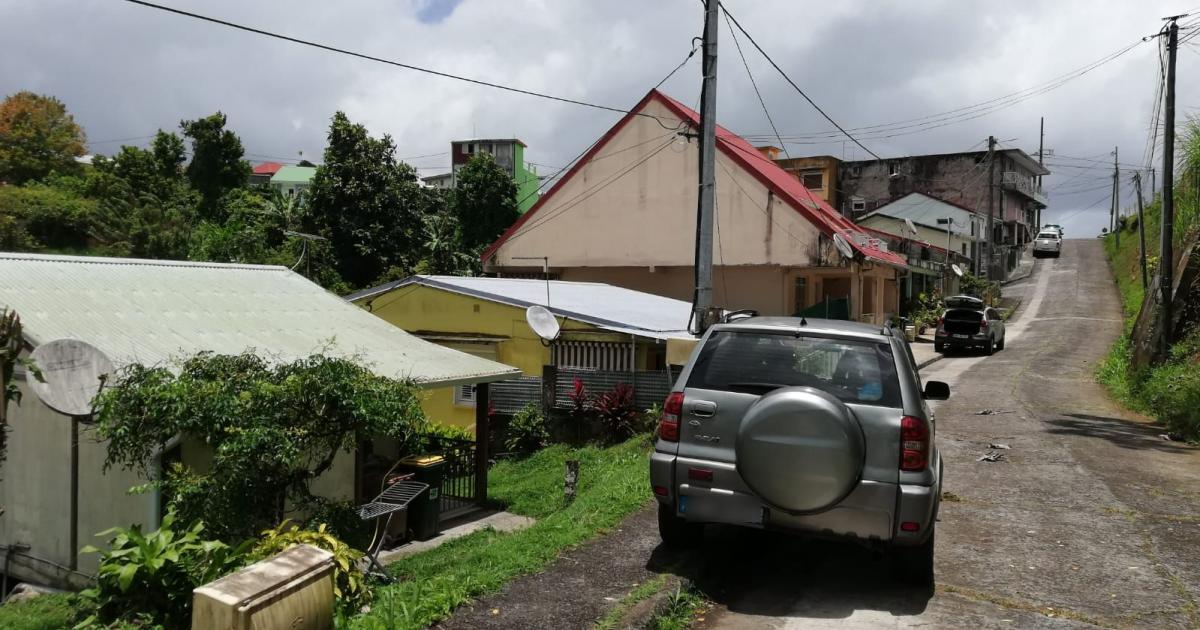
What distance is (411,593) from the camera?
186 inches

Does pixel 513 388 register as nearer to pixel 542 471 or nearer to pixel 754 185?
pixel 542 471

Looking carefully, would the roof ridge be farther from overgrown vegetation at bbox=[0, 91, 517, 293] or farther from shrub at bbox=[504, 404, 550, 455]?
overgrown vegetation at bbox=[0, 91, 517, 293]

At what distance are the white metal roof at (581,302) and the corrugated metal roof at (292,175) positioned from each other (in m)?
71.7

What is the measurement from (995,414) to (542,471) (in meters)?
8.16

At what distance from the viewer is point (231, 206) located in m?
45.9

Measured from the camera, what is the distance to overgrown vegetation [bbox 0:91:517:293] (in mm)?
36750

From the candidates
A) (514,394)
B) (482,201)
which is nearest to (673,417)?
(514,394)

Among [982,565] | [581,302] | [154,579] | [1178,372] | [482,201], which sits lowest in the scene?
[982,565]

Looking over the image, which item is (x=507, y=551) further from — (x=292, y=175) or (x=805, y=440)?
(x=292, y=175)

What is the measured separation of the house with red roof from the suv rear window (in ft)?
56.4

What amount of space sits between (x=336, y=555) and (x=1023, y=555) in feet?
16.5

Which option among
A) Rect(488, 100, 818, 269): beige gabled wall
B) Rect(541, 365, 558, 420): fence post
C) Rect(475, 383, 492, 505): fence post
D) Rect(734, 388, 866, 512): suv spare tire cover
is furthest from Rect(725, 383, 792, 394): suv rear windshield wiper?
Rect(488, 100, 818, 269): beige gabled wall

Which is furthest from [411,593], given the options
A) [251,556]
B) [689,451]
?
[689,451]

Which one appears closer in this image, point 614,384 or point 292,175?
point 614,384
